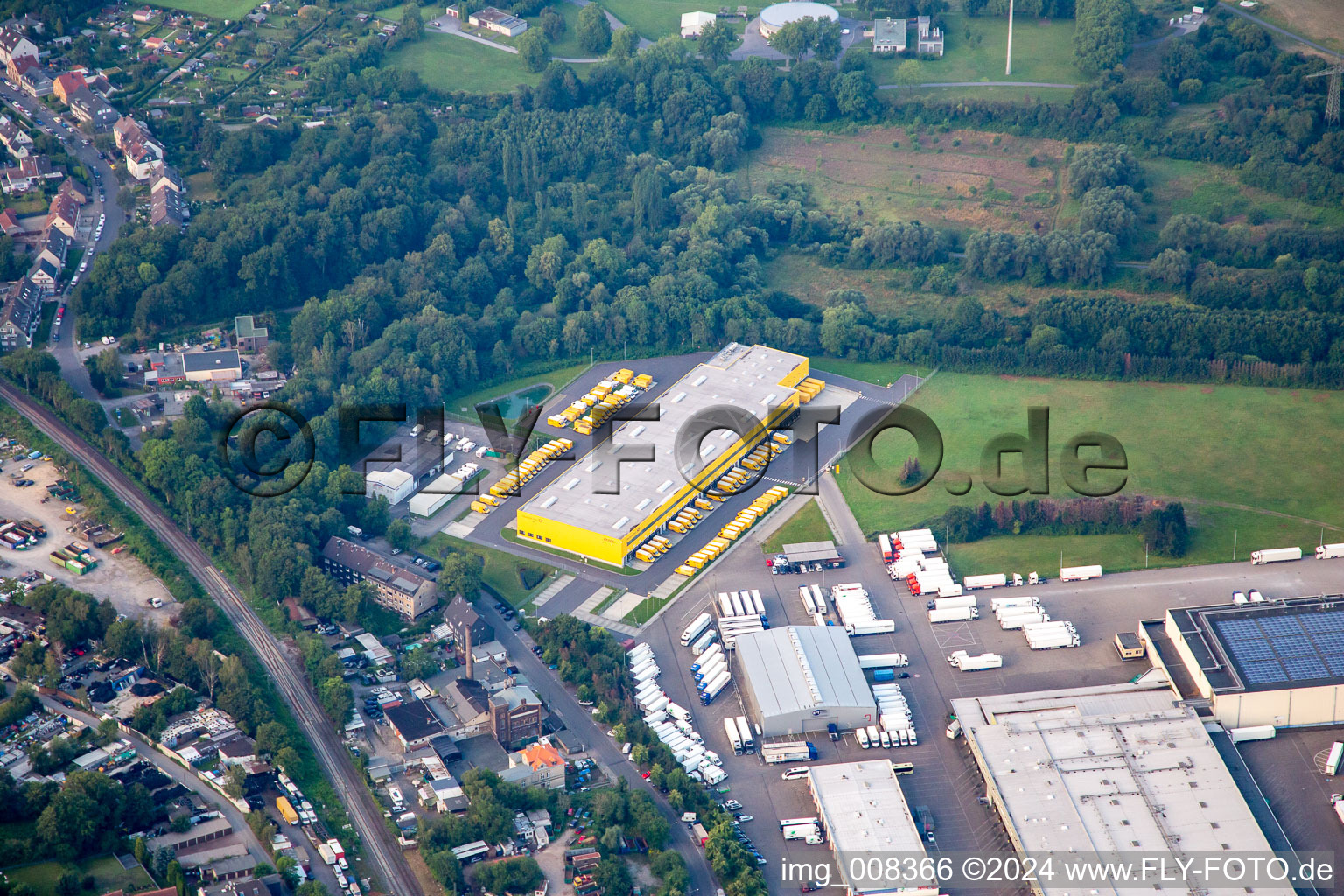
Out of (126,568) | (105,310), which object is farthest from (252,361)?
(126,568)

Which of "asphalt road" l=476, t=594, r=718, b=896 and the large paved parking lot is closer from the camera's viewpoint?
"asphalt road" l=476, t=594, r=718, b=896

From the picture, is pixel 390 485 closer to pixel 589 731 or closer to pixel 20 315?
pixel 589 731

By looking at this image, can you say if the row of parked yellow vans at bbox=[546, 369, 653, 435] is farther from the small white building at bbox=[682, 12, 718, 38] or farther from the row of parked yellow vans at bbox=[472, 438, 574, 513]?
the small white building at bbox=[682, 12, 718, 38]

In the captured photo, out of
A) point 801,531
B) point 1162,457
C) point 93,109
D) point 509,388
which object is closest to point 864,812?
point 801,531

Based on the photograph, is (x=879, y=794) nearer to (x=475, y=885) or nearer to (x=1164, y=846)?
(x=1164, y=846)

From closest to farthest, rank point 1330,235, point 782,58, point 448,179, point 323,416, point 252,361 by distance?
1. point 323,416
2. point 252,361
3. point 1330,235
4. point 448,179
5. point 782,58

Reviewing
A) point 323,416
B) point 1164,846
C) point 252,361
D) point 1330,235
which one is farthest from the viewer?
point 1330,235

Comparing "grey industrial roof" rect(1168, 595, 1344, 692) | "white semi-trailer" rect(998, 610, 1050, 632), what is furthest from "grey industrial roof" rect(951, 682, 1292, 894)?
"white semi-trailer" rect(998, 610, 1050, 632)
